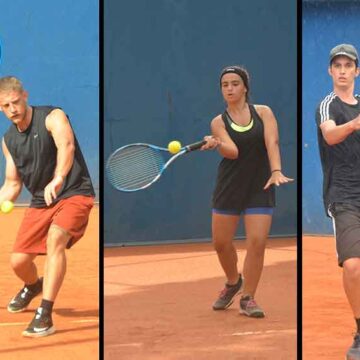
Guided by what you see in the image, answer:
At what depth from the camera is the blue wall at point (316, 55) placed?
7.12 metres

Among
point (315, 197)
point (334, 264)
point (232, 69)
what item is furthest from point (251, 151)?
point (334, 264)

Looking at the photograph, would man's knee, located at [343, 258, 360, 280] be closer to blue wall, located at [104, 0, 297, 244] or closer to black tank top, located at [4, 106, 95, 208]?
black tank top, located at [4, 106, 95, 208]

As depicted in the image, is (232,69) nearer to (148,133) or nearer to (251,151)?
(251,151)

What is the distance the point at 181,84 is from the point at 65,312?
10.8ft

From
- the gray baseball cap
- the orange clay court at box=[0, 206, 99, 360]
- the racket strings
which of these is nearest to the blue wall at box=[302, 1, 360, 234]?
the gray baseball cap

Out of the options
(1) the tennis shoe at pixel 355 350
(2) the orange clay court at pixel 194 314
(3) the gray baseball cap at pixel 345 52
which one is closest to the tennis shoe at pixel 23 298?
(2) the orange clay court at pixel 194 314

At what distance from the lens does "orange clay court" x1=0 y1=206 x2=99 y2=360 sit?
6.34 m

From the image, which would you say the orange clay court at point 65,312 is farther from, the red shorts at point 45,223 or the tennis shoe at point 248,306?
the tennis shoe at point 248,306

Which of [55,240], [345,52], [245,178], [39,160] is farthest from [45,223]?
[345,52]

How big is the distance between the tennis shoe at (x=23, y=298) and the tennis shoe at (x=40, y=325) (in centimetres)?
13

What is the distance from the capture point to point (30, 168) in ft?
20.9

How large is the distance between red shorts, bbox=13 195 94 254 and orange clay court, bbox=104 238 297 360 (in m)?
1.06

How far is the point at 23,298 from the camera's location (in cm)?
649

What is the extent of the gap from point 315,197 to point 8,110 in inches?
97.4
